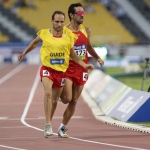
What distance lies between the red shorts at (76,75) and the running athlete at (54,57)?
0.28m

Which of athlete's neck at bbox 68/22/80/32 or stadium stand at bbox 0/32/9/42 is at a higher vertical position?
athlete's neck at bbox 68/22/80/32

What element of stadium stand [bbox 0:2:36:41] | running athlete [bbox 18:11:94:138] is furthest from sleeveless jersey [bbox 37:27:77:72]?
stadium stand [bbox 0:2:36:41]

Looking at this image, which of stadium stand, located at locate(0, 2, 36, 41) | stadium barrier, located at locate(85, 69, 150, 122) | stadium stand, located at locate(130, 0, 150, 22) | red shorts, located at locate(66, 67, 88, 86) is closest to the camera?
red shorts, located at locate(66, 67, 88, 86)

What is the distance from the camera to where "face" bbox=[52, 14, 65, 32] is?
1147 cm

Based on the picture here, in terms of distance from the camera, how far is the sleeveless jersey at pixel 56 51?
37.9 feet

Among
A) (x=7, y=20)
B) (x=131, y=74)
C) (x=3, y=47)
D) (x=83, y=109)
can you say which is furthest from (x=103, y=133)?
(x=7, y=20)

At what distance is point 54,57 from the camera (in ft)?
37.9

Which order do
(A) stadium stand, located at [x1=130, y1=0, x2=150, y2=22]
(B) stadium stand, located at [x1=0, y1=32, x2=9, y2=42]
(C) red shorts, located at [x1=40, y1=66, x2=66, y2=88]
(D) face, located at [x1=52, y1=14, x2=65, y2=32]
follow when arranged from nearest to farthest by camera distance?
(D) face, located at [x1=52, y1=14, x2=65, y2=32]
(C) red shorts, located at [x1=40, y1=66, x2=66, y2=88]
(A) stadium stand, located at [x1=130, y1=0, x2=150, y2=22]
(B) stadium stand, located at [x1=0, y1=32, x2=9, y2=42]

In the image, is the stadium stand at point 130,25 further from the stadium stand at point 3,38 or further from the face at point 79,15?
the face at point 79,15

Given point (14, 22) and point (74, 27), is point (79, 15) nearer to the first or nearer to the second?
point (74, 27)

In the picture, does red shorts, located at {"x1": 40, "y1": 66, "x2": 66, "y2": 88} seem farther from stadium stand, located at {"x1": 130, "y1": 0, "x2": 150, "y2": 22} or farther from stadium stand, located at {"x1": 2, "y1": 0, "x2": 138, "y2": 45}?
stadium stand, located at {"x1": 130, "y1": 0, "x2": 150, "y2": 22}

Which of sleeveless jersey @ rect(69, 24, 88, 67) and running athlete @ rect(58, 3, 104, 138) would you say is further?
sleeveless jersey @ rect(69, 24, 88, 67)

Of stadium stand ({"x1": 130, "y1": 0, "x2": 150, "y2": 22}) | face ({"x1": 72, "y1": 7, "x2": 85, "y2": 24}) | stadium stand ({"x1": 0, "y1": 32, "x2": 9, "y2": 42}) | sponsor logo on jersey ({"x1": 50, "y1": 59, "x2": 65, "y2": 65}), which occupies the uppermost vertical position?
stadium stand ({"x1": 130, "y1": 0, "x2": 150, "y2": 22})

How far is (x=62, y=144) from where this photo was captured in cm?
1077
